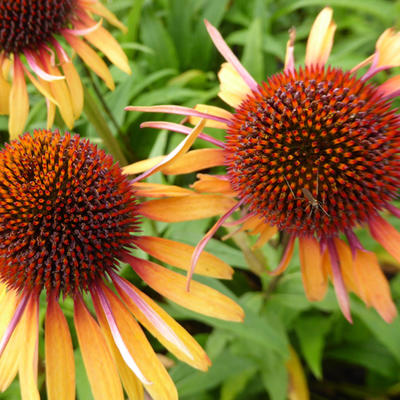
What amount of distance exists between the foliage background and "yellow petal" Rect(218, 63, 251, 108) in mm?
359

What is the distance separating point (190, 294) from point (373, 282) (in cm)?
49

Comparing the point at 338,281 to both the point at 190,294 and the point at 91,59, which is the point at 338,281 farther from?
the point at 91,59

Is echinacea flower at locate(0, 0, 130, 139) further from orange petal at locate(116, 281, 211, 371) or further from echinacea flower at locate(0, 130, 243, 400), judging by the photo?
orange petal at locate(116, 281, 211, 371)

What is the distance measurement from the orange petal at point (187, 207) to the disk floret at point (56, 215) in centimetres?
9

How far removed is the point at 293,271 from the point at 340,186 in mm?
741

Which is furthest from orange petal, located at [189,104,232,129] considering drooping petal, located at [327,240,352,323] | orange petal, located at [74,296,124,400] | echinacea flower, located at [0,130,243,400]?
orange petal, located at [74,296,124,400]

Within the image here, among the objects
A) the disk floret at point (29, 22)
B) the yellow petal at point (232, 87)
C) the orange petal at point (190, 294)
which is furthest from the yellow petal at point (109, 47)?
the orange petal at point (190, 294)

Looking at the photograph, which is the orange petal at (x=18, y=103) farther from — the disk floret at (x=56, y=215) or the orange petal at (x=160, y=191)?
the orange petal at (x=160, y=191)

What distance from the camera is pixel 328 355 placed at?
1949 millimetres

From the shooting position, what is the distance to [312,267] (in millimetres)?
1197

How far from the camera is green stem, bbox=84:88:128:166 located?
61.3 inches

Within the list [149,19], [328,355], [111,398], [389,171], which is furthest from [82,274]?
[149,19]

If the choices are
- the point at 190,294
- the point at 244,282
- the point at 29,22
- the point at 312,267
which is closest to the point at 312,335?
the point at 244,282

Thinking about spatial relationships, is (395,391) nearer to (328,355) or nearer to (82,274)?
(328,355)
